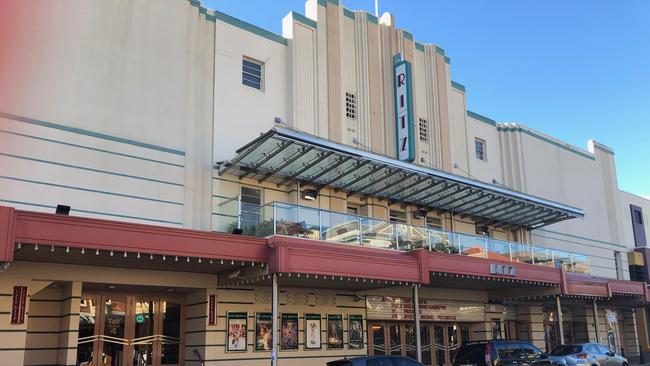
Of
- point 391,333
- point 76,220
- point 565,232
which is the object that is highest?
point 565,232

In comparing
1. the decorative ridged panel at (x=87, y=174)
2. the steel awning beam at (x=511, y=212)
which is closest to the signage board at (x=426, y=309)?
the steel awning beam at (x=511, y=212)

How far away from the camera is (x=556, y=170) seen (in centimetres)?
3444

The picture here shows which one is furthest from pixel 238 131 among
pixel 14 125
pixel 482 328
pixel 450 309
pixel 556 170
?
pixel 556 170

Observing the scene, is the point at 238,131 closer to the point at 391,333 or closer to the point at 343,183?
the point at 343,183

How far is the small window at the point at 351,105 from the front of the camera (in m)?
23.8

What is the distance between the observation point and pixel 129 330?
17.5 meters

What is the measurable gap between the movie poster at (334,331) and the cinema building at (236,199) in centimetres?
5

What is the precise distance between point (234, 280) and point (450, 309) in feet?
36.6

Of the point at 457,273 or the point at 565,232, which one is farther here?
the point at 565,232

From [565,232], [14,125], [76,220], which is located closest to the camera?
[76,220]

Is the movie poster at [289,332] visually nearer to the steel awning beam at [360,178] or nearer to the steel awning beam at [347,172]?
the steel awning beam at [347,172]

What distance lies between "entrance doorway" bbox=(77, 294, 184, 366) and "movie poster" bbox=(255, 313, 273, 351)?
2328mm

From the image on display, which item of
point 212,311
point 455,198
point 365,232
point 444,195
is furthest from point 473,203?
point 212,311

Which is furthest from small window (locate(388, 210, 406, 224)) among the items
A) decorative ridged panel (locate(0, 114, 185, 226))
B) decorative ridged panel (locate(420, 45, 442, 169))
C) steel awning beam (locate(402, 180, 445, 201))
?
decorative ridged panel (locate(0, 114, 185, 226))
